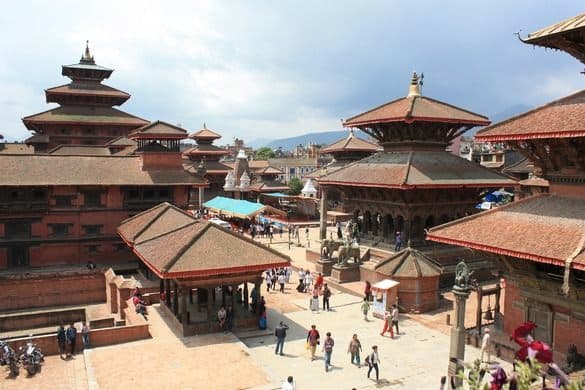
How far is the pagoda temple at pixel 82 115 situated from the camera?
47.0 metres

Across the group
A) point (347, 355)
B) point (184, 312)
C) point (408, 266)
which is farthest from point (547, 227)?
point (184, 312)

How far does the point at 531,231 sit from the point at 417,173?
1347 centimetres

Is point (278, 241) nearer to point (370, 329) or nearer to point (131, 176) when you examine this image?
point (131, 176)

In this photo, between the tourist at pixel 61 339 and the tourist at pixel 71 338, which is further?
the tourist at pixel 71 338

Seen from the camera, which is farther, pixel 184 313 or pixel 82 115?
pixel 82 115

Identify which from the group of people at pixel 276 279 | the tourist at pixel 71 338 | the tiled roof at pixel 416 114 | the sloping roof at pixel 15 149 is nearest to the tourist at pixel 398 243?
the group of people at pixel 276 279

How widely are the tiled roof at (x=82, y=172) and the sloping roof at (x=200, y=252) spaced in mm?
8650

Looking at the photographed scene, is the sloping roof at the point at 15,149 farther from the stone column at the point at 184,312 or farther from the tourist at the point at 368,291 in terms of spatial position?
the tourist at the point at 368,291

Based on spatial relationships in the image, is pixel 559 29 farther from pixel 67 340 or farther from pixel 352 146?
pixel 352 146

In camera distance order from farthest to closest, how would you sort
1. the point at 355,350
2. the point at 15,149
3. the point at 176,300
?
the point at 15,149 < the point at 176,300 < the point at 355,350

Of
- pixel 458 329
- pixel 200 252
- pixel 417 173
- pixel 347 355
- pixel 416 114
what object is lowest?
pixel 347 355

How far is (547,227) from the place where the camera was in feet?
48.4

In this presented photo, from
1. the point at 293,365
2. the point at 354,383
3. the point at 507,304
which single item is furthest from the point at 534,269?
the point at 293,365

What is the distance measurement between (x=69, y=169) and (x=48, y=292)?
25.9ft
